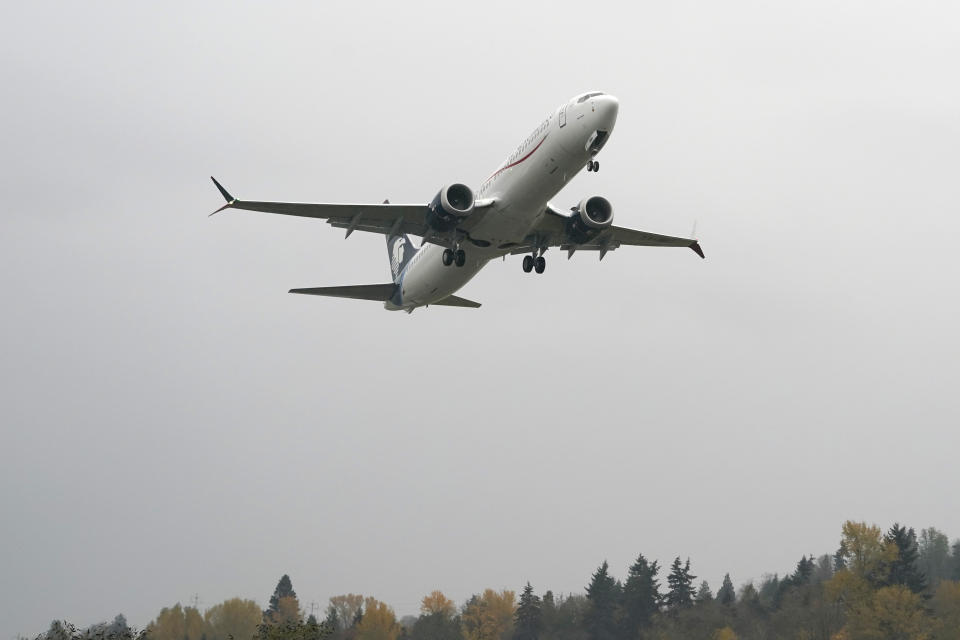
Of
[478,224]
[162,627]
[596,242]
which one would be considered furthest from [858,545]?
[162,627]

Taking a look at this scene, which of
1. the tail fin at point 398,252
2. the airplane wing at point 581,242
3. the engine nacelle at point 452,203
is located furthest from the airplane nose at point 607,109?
the tail fin at point 398,252

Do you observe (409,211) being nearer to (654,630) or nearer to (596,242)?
(596,242)

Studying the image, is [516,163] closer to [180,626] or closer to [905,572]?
[905,572]

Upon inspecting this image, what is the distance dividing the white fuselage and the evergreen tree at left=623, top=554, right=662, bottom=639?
58.5 m

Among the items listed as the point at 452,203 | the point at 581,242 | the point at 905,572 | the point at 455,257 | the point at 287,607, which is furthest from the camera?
the point at 287,607

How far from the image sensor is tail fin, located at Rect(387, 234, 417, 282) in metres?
55.3

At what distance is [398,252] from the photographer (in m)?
57.2

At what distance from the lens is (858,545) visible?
84750 millimetres

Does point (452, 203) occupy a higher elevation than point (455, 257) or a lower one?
higher

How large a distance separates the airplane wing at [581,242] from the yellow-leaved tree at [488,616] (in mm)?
60923

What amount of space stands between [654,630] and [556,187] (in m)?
59.8

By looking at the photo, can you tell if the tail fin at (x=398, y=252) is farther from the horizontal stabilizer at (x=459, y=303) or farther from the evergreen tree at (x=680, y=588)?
the evergreen tree at (x=680, y=588)

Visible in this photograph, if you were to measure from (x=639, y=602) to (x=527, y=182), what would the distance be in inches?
2654

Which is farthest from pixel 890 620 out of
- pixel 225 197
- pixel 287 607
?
pixel 287 607
